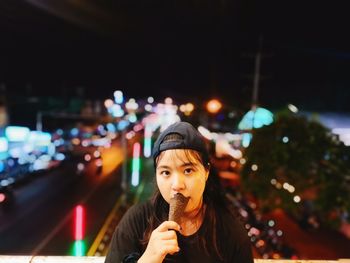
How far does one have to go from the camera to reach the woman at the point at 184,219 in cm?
126

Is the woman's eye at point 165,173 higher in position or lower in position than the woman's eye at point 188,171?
lower

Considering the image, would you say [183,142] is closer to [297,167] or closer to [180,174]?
[180,174]

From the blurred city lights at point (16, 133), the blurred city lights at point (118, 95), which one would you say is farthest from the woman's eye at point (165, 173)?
the blurred city lights at point (16, 133)

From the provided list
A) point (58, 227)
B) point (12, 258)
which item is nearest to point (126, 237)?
point (12, 258)

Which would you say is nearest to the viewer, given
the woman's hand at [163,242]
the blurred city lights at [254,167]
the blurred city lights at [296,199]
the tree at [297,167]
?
the woman's hand at [163,242]

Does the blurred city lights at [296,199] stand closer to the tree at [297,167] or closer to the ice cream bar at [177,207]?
the tree at [297,167]

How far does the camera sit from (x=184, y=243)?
131 cm

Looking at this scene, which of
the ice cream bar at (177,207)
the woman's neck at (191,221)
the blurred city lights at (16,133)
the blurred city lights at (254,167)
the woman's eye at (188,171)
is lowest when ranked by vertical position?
the blurred city lights at (16,133)

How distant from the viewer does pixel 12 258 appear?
1896 millimetres

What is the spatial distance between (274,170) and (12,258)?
6949mm

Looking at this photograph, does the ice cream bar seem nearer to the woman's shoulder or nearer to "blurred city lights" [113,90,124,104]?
the woman's shoulder

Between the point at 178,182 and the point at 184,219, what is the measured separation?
0.60 ft

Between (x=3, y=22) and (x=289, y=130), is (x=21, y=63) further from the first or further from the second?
(x=289, y=130)

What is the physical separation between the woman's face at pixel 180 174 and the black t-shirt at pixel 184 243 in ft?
0.41
